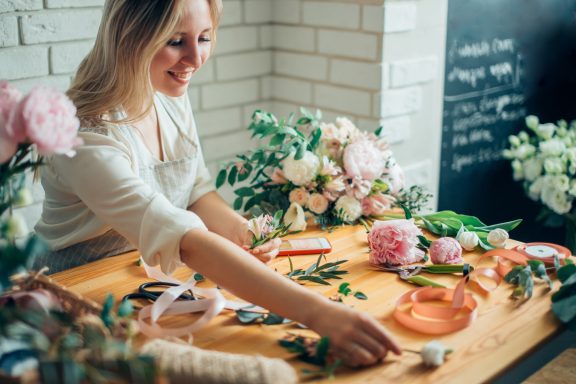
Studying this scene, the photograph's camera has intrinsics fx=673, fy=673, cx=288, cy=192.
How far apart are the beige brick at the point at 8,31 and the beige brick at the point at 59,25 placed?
0.02 meters

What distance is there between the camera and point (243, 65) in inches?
110

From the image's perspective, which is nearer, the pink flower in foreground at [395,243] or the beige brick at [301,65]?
the pink flower in foreground at [395,243]

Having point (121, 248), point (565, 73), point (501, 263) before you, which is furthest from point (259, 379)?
point (565, 73)

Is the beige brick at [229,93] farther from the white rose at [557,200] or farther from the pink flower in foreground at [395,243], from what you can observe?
the pink flower in foreground at [395,243]

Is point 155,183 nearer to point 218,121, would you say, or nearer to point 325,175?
point 325,175

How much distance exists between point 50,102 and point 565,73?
2.76 metres

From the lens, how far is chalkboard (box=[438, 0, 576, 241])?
2771mm

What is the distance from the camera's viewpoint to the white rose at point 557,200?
273 centimetres

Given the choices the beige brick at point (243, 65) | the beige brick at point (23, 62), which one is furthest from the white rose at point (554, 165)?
the beige brick at point (23, 62)

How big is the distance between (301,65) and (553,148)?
108 centimetres

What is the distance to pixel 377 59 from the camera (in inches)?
97.3

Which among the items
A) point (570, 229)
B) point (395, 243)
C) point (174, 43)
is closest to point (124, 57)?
point (174, 43)

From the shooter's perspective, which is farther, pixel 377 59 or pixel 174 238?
pixel 377 59

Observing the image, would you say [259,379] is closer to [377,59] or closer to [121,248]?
[121,248]
